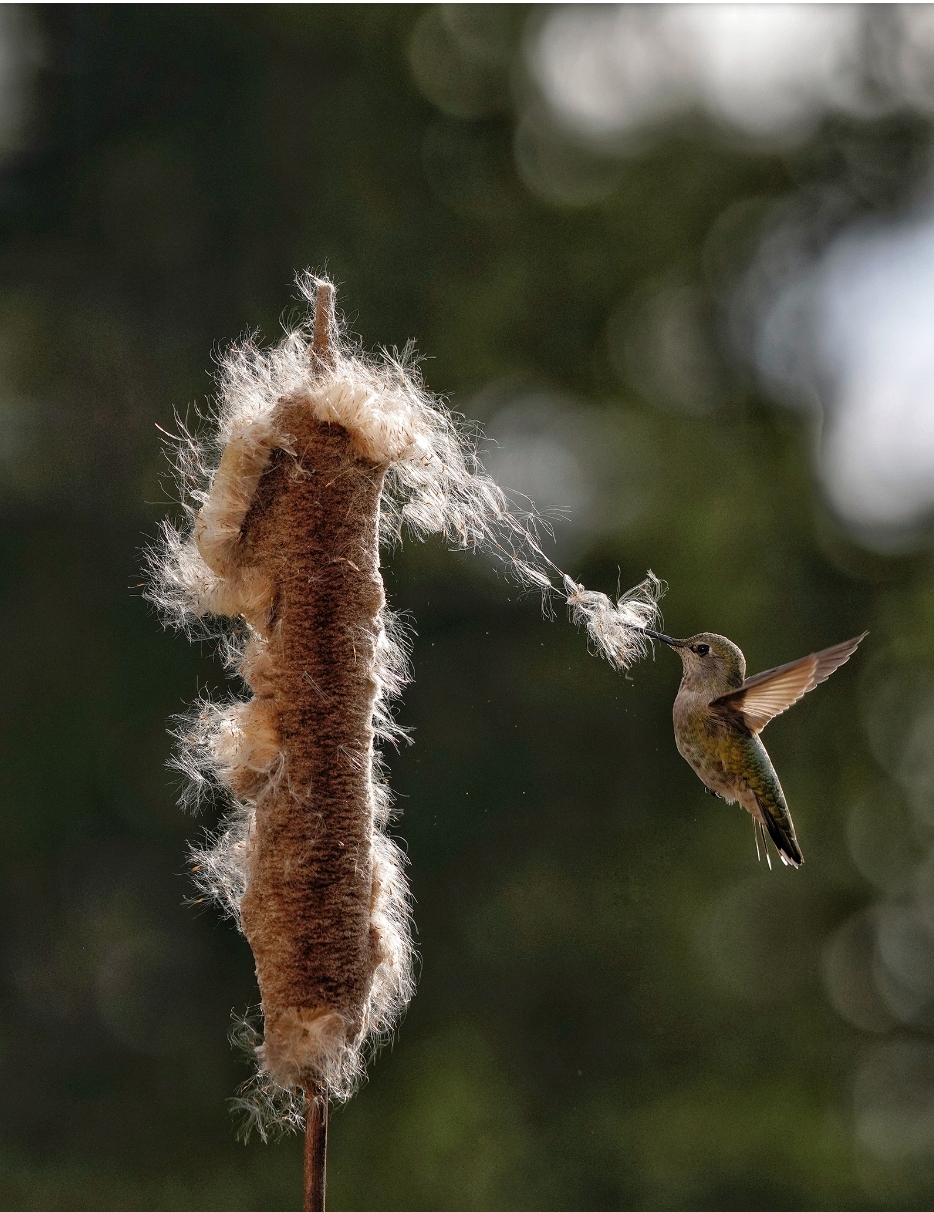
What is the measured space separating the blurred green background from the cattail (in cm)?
255

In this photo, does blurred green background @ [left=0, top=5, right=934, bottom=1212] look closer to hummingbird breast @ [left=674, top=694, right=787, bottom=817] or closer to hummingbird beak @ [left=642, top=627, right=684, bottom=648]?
hummingbird breast @ [left=674, top=694, right=787, bottom=817]

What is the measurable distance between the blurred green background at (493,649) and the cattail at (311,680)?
100 inches

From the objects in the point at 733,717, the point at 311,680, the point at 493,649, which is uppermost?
the point at 493,649

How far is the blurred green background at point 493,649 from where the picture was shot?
4.20 meters

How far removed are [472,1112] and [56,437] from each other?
3.15 metres

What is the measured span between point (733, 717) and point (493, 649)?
2913mm

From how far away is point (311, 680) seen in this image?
1.17 m

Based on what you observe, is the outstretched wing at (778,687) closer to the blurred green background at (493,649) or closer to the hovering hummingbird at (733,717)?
the hovering hummingbird at (733,717)

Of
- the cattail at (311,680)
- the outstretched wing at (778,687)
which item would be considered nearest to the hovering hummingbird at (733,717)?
the outstretched wing at (778,687)

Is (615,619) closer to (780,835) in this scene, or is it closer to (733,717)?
(733,717)

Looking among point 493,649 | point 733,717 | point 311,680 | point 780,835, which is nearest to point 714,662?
point 733,717

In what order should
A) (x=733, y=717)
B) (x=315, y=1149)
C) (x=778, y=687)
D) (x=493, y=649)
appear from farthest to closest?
(x=493, y=649)
(x=733, y=717)
(x=778, y=687)
(x=315, y=1149)

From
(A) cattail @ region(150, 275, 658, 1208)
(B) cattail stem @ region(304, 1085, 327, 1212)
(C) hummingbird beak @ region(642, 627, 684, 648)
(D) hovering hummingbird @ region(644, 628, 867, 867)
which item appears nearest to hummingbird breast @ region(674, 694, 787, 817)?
(D) hovering hummingbird @ region(644, 628, 867, 867)

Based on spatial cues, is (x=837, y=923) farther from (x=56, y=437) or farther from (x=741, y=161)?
(x=56, y=437)
